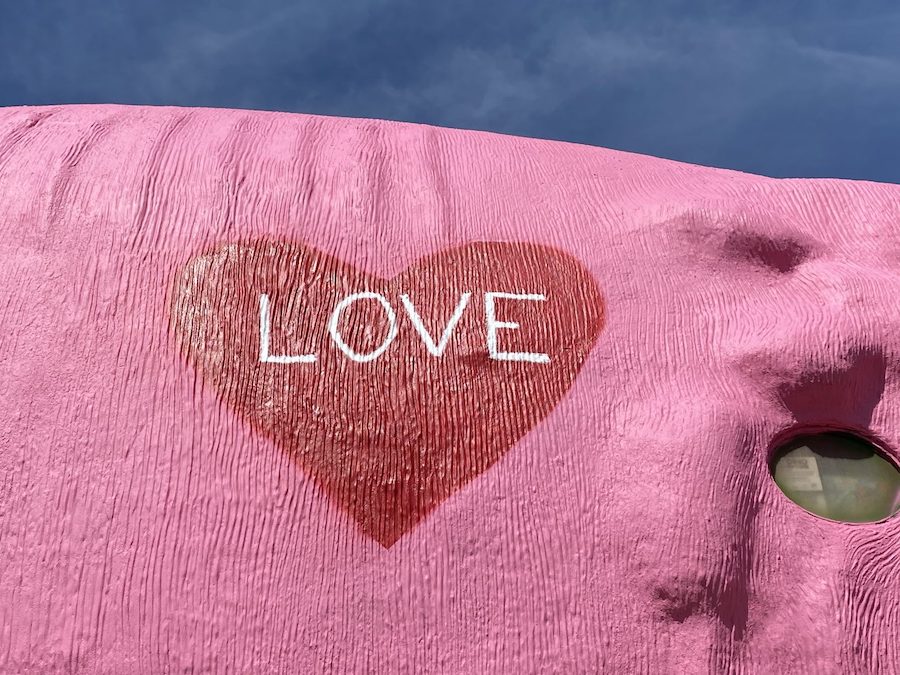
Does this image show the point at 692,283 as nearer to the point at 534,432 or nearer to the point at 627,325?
the point at 627,325

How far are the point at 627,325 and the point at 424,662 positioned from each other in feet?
4.50

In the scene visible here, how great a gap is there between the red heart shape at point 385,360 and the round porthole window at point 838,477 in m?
0.83

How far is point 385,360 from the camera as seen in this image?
2742mm

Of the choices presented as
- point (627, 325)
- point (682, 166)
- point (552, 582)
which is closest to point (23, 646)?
point (552, 582)

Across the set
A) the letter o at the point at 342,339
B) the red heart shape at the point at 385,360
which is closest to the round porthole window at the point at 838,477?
the red heart shape at the point at 385,360

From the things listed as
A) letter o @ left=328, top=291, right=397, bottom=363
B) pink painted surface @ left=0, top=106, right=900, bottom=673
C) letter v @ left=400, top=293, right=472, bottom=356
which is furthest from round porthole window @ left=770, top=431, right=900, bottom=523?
letter o @ left=328, top=291, right=397, bottom=363

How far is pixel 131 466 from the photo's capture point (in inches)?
99.8

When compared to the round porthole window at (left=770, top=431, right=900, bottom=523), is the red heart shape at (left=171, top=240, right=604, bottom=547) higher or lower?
higher

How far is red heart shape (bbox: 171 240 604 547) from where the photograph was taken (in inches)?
103

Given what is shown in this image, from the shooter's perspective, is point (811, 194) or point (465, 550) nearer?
point (465, 550)

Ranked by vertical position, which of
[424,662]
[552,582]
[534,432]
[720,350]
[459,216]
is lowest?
[424,662]

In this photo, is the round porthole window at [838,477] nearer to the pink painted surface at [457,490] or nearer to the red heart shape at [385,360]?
the pink painted surface at [457,490]

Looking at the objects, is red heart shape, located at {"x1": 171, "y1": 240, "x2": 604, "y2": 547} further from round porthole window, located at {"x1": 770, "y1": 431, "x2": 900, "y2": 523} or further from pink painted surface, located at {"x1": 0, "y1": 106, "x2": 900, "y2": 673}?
round porthole window, located at {"x1": 770, "y1": 431, "x2": 900, "y2": 523}

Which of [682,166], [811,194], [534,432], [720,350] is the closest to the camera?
[534,432]
